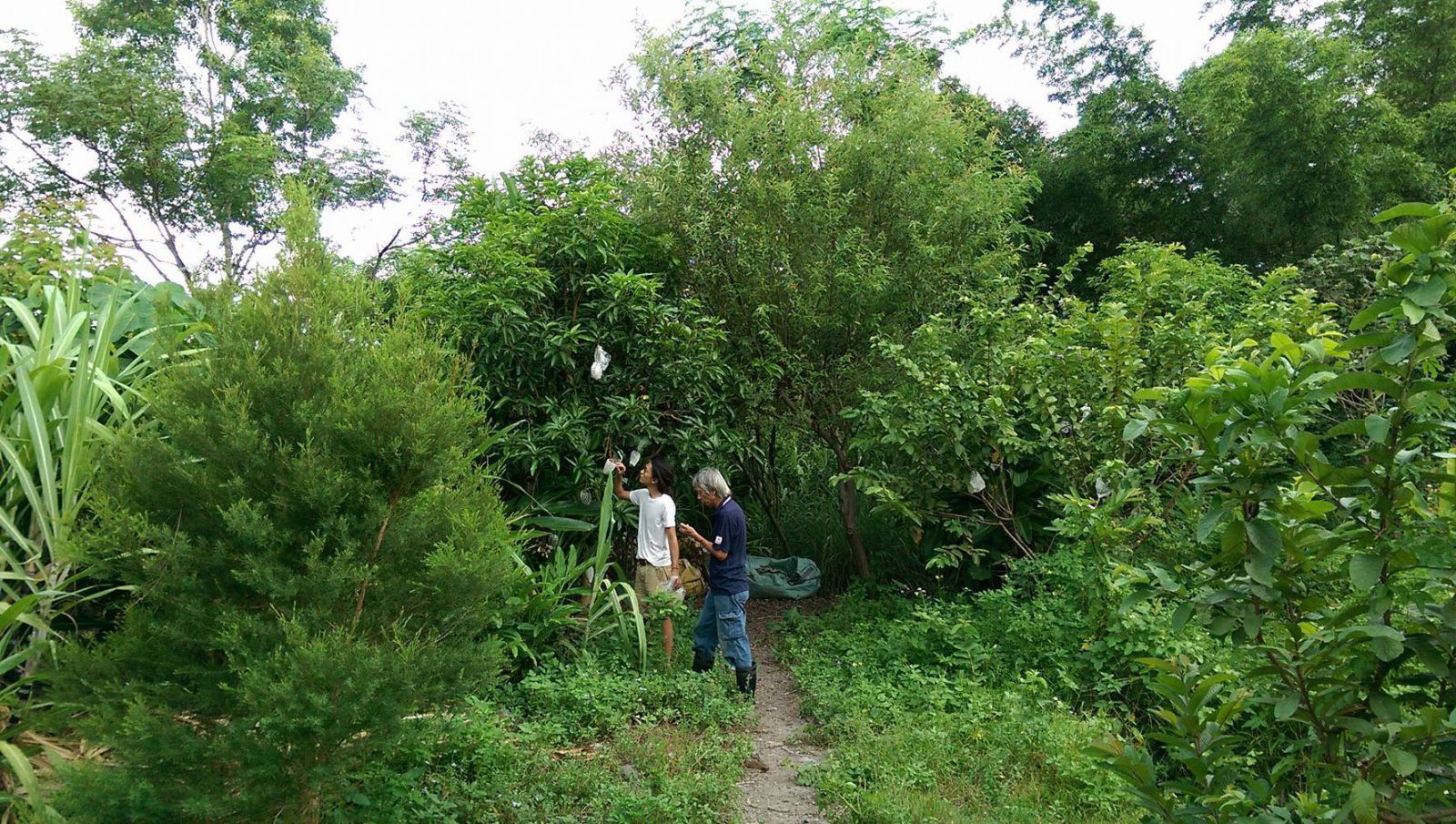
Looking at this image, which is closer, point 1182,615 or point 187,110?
point 1182,615

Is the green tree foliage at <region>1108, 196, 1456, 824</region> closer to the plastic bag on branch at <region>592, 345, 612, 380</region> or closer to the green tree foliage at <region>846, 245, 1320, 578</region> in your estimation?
the green tree foliage at <region>846, 245, 1320, 578</region>

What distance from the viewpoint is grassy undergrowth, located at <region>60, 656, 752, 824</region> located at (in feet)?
11.0

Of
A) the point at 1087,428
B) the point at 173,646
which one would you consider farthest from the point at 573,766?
the point at 1087,428

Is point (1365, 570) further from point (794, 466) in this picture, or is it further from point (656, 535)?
point (794, 466)

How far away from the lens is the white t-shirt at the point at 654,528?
6422 millimetres

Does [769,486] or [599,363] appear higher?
[599,363]

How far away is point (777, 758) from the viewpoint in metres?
4.91

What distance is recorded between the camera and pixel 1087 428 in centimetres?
668

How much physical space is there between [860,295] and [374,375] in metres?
5.01

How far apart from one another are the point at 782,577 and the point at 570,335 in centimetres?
341

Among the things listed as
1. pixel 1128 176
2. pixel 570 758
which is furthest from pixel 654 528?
pixel 1128 176

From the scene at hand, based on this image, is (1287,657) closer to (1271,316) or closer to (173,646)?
(173,646)

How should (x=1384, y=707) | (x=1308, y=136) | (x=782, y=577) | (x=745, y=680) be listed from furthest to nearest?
1. (x=1308, y=136)
2. (x=782, y=577)
3. (x=745, y=680)
4. (x=1384, y=707)

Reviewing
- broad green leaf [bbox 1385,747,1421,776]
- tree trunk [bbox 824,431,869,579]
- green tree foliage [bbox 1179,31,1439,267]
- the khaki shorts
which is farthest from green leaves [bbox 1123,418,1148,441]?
green tree foliage [bbox 1179,31,1439,267]
